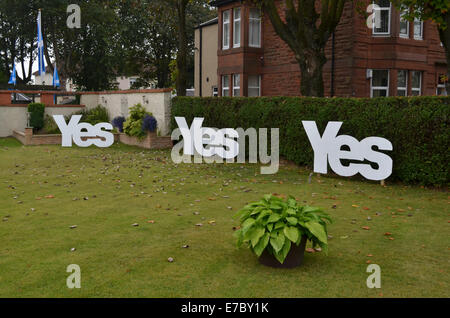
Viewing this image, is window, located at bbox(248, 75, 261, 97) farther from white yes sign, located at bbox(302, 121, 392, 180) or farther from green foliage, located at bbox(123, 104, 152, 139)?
white yes sign, located at bbox(302, 121, 392, 180)

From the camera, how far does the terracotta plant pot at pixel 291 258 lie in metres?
5.82

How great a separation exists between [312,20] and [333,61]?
510 cm

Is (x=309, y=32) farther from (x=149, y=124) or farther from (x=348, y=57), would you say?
(x=149, y=124)

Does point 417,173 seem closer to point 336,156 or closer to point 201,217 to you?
point 336,156

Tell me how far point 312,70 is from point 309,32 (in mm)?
1291

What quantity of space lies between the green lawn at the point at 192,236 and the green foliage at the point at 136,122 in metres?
7.23

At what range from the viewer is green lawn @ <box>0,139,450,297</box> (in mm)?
5375

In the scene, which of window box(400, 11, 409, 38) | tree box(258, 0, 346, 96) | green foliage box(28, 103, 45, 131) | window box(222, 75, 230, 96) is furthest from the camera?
window box(222, 75, 230, 96)

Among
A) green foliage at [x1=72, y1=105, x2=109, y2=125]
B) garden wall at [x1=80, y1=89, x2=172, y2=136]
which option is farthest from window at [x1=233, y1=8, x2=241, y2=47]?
green foliage at [x1=72, y1=105, x2=109, y2=125]

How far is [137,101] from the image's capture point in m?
23.2

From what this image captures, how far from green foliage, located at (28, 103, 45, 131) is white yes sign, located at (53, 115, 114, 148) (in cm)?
275

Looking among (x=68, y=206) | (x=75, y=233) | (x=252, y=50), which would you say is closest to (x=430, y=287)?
(x=75, y=233)

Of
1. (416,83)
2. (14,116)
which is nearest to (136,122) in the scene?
(14,116)
